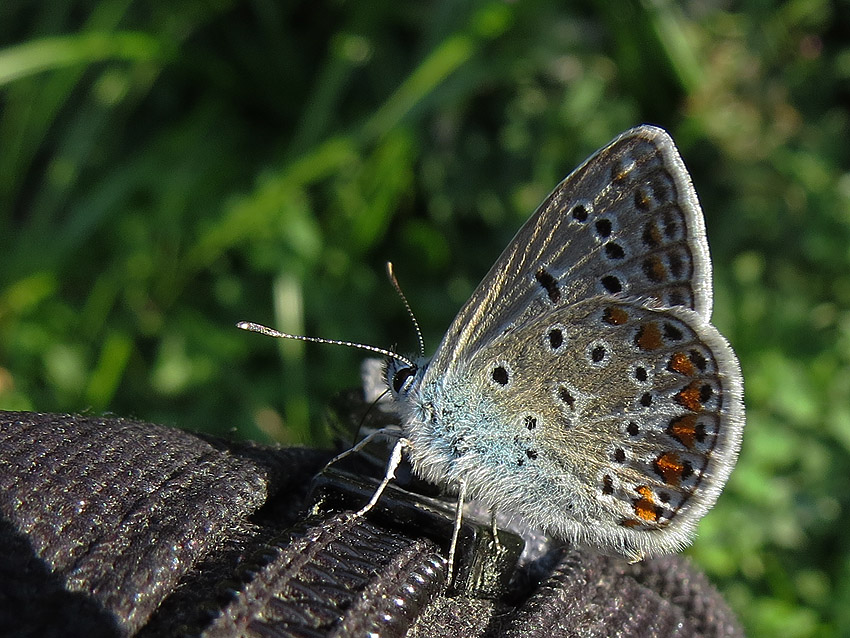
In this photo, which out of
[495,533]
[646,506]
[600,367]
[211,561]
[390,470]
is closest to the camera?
[211,561]

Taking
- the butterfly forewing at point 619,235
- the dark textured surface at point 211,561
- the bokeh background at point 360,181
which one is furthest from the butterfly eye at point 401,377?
the bokeh background at point 360,181

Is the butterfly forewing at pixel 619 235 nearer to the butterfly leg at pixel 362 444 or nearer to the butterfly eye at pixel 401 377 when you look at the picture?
the butterfly eye at pixel 401 377

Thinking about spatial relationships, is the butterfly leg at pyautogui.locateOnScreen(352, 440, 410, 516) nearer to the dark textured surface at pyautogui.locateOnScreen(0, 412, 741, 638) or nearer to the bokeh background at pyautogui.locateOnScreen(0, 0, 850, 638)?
the dark textured surface at pyautogui.locateOnScreen(0, 412, 741, 638)

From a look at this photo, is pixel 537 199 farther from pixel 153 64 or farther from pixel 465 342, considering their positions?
pixel 153 64

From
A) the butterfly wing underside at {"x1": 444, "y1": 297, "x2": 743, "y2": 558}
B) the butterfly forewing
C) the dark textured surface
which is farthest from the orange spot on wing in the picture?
the butterfly forewing

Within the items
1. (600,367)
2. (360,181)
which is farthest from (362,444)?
(360,181)

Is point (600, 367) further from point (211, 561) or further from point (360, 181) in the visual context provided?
point (360, 181)
